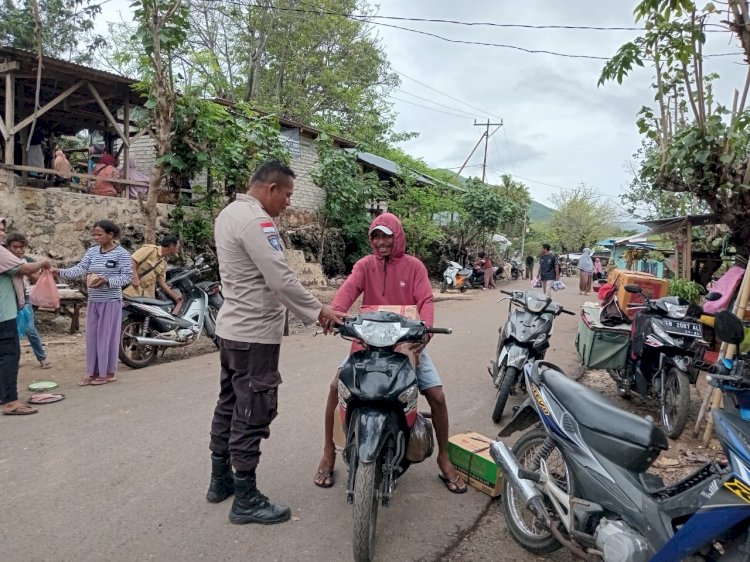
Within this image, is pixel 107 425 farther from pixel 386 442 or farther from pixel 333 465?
pixel 386 442

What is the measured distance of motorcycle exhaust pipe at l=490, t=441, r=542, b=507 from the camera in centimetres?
258

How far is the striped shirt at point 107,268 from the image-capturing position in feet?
17.6

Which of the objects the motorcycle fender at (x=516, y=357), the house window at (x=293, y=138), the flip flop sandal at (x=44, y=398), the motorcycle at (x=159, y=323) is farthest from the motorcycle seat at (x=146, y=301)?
the house window at (x=293, y=138)

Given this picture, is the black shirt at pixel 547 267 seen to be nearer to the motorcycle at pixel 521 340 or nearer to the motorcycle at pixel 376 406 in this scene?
the motorcycle at pixel 521 340

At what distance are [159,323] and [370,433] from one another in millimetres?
4627

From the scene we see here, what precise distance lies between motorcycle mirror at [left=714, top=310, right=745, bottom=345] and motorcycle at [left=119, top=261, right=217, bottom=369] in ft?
18.7

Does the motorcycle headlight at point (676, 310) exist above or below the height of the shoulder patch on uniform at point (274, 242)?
below

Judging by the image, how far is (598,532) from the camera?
2.27 metres

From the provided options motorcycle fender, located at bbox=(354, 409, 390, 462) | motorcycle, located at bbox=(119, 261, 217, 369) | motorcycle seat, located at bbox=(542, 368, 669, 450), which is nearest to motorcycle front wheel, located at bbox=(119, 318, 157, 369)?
motorcycle, located at bbox=(119, 261, 217, 369)

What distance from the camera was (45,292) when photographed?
533 centimetres

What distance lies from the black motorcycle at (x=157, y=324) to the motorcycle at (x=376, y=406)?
167 inches

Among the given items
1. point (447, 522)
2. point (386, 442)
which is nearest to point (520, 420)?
point (447, 522)

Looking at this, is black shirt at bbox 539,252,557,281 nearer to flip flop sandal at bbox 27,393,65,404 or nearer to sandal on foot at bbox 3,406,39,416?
flip flop sandal at bbox 27,393,65,404

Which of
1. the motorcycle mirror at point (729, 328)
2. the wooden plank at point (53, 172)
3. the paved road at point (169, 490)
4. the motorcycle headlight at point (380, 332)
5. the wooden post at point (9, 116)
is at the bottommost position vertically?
the paved road at point (169, 490)
